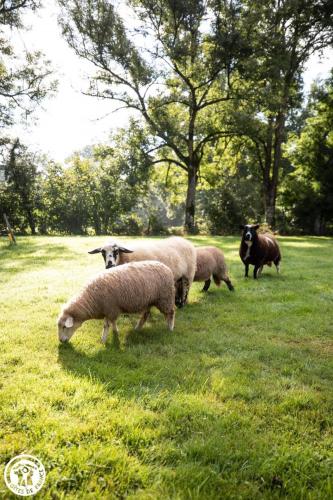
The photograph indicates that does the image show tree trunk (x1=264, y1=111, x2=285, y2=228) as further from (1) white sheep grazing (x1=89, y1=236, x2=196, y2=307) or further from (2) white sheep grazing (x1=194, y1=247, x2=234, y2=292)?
(1) white sheep grazing (x1=89, y1=236, x2=196, y2=307)

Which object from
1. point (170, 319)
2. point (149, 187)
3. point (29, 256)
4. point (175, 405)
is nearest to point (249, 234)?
point (170, 319)

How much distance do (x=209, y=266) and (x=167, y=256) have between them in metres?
1.83

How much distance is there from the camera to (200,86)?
26.8m

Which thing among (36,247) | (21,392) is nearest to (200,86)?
(36,247)

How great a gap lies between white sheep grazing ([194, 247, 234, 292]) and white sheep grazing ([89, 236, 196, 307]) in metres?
0.71

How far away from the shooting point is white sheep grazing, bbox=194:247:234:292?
30.4 ft

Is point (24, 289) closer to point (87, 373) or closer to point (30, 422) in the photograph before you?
point (87, 373)

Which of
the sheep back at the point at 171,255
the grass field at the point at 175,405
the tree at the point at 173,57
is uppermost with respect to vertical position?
the tree at the point at 173,57

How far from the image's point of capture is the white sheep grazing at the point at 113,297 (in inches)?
226

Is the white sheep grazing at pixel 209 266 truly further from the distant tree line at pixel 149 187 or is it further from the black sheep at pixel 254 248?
the distant tree line at pixel 149 187

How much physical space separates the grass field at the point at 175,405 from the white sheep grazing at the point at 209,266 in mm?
1791

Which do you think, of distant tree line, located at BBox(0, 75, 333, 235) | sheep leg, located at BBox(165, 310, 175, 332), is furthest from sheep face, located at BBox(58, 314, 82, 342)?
distant tree line, located at BBox(0, 75, 333, 235)

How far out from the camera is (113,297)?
19.0ft

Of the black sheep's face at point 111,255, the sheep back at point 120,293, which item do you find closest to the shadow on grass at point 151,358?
the sheep back at point 120,293
